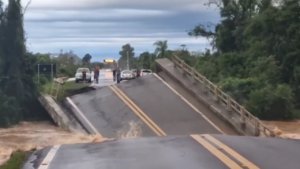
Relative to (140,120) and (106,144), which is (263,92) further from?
(106,144)

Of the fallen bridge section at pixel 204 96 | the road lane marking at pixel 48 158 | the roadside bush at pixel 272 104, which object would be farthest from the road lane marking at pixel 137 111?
the road lane marking at pixel 48 158

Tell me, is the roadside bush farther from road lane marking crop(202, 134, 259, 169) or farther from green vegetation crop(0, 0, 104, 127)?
road lane marking crop(202, 134, 259, 169)

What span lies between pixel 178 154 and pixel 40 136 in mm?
16923

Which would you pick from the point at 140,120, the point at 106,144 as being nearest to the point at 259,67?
the point at 140,120

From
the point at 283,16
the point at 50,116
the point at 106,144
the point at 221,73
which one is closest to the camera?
the point at 106,144

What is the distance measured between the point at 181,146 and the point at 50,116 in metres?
19.9

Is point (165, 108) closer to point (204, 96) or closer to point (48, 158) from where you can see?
point (204, 96)

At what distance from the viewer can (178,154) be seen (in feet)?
32.0

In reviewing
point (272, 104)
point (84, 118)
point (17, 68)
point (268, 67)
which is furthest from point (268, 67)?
point (84, 118)

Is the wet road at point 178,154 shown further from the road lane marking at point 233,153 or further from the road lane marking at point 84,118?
the road lane marking at point 84,118

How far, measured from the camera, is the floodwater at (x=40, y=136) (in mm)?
21752

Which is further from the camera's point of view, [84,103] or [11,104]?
[11,104]

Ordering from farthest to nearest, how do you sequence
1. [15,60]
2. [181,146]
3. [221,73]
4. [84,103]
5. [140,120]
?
[221,73]
[15,60]
[84,103]
[140,120]
[181,146]

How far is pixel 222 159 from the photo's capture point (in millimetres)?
9102
